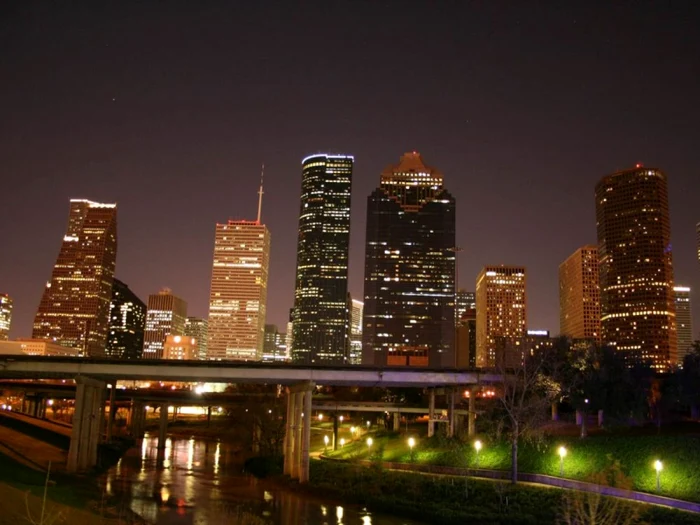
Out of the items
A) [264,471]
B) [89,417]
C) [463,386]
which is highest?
[463,386]

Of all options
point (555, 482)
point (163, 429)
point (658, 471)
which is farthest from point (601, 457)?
point (163, 429)

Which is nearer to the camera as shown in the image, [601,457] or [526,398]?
[601,457]

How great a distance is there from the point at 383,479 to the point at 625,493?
75.4 ft

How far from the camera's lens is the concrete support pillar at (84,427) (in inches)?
3019

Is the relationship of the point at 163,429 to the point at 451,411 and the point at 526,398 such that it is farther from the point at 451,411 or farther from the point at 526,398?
the point at 526,398

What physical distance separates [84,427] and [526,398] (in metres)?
50.3

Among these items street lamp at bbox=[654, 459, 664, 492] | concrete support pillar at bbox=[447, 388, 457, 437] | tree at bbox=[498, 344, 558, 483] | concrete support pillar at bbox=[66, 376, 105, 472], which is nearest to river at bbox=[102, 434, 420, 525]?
concrete support pillar at bbox=[66, 376, 105, 472]

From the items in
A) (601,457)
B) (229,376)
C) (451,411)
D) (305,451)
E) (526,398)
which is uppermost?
(229,376)

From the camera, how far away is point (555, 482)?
5581 cm

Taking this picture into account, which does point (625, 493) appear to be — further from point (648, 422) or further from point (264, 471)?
point (264, 471)

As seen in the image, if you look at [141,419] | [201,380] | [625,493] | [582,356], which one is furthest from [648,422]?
[141,419]

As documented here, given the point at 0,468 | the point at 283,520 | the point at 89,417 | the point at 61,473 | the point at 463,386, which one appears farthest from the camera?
the point at 463,386

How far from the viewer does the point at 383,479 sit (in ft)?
211

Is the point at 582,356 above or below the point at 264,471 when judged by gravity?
above
